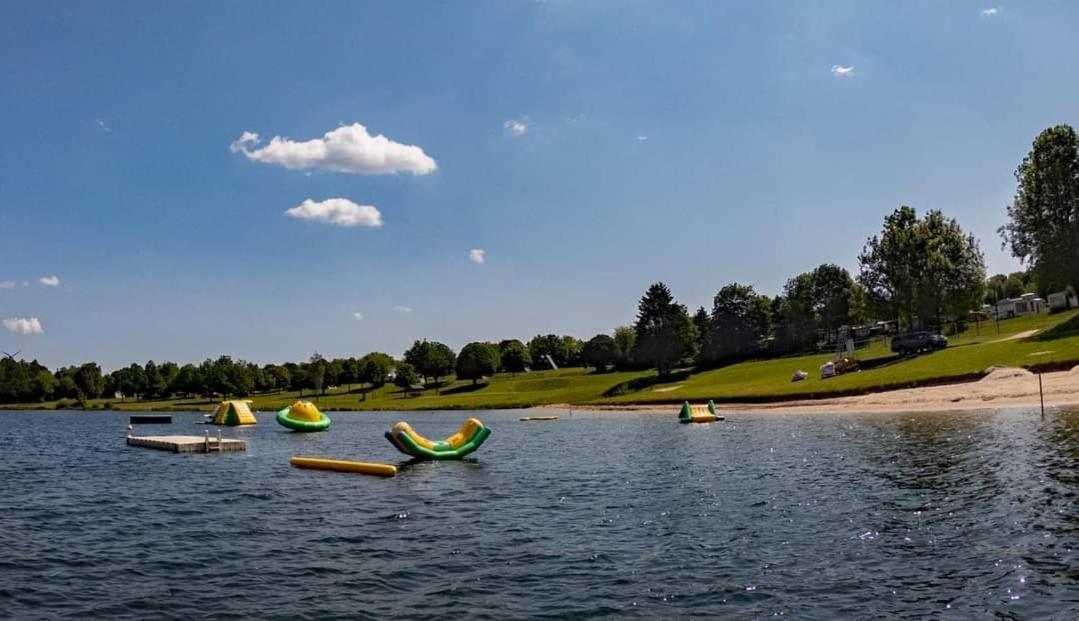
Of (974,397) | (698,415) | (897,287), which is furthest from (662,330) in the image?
(974,397)

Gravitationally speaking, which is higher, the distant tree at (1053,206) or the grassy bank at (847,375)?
the distant tree at (1053,206)

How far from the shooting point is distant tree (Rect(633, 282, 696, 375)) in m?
153

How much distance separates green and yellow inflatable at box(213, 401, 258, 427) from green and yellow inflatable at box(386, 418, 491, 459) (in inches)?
2513

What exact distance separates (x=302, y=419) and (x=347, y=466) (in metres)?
43.6

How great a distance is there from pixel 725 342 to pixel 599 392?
133ft

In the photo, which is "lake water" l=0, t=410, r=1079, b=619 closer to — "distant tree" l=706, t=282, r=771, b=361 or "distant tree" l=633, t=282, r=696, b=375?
"distant tree" l=633, t=282, r=696, b=375

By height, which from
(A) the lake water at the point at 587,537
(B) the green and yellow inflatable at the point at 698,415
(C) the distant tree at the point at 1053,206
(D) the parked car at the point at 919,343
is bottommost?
(B) the green and yellow inflatable at the point at 698,415

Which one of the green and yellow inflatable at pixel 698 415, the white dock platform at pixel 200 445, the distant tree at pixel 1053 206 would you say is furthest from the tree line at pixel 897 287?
the white dock platform at pixel 200 445

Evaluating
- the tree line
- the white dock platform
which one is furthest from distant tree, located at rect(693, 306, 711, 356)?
the white dock platform

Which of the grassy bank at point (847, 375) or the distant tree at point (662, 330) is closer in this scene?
the grassy bank at point (847, 375)

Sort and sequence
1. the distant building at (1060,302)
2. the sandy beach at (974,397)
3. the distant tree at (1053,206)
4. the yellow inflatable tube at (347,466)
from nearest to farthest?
the yellow inflatable tube at (347,466), the sandy beach at (974,397), the distant tree at (1053,206), the distant building at (1060,302)

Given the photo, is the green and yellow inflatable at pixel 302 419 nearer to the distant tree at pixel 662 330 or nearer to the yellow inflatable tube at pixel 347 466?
the yellow inflatable tube at pixel 347 466

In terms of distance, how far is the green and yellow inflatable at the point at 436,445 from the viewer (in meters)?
44.6

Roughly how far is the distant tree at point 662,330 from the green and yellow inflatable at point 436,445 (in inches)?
4230
